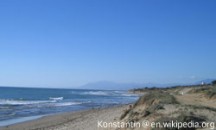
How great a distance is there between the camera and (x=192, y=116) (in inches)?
458

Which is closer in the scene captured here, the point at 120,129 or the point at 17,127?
the point at 120,129

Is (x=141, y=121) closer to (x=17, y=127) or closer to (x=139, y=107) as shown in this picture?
(x=139, y=107)

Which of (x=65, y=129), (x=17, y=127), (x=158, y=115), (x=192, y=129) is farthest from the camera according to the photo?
(x=17, y=127)

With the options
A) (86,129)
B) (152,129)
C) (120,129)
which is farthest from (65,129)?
(152,129)

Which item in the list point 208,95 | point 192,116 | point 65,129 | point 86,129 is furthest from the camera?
point 208,95

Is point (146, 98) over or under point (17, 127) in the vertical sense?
over

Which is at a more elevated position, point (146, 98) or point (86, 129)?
point (146, 98)

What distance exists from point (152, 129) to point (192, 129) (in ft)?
4.12

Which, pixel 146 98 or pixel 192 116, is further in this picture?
pixel 146 98

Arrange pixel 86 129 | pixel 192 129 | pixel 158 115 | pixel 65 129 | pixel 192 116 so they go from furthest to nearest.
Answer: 1. pixel 65 129
2. pixel 86 129
3. pixel 158 115
4. pixel 192 116
5. pixel 192 129

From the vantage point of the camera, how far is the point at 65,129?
62.8ft

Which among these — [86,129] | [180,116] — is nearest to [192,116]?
[180,116]

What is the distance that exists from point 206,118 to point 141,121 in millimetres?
2528

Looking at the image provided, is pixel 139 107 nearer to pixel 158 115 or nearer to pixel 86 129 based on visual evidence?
pixel 86 129
